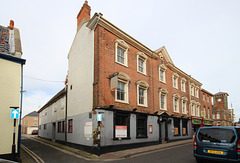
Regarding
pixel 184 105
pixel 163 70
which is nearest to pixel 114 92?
pixel 163 70

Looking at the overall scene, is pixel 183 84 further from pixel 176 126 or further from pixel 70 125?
pixel 70 125

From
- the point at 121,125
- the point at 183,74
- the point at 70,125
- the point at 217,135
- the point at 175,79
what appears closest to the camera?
the point at 217,135

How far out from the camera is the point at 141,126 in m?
15.5

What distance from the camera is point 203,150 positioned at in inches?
295

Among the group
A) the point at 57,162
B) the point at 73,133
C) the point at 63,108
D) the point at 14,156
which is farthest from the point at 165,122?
the point at 14,156

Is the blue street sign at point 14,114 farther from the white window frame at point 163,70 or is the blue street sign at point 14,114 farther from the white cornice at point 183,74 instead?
the white cornice at point 183,74

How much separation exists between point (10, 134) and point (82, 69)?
304 inches

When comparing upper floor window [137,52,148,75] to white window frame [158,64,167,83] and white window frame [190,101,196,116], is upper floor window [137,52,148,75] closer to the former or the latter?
white window frame [158,64,167,83]

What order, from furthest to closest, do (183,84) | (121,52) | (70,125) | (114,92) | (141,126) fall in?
(183,84)
(70,125)
(141,126)
(121,52)
(114,92)

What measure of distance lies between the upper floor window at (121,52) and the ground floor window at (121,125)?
14.9ft

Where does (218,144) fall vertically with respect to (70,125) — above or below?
above

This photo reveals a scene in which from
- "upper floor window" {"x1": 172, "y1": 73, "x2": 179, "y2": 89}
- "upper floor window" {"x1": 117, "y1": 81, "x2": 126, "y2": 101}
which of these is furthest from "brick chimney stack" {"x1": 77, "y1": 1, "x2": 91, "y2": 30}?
"upper floor window" {"x1": 172, "y1": 73, "x2": 179, "y2": 89}

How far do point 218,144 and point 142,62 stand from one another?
38.2 feet

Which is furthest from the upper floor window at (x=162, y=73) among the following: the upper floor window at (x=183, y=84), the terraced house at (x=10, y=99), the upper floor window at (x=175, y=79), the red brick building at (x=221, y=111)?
the red brick building at (x=221, y=111)
